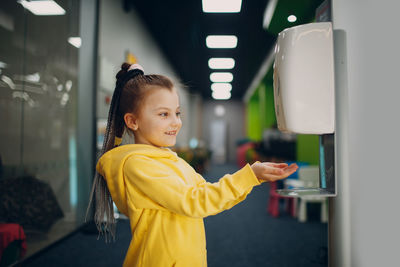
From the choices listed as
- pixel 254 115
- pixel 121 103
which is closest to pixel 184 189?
pixel 121 103

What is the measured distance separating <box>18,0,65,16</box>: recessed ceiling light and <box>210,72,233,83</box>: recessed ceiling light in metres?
6.05

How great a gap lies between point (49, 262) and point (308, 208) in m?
2.67

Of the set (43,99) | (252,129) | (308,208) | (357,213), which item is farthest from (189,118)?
(357,213)

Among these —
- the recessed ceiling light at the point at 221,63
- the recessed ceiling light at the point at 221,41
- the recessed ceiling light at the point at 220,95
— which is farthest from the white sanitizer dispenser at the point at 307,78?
the recessed ceiling light at the point at 220,95

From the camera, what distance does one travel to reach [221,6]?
3.71 meters

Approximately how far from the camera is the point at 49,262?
1.98m

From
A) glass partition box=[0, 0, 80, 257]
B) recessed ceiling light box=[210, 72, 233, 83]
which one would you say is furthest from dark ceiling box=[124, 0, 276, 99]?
glass partition box=[0, 0, 80, 257]

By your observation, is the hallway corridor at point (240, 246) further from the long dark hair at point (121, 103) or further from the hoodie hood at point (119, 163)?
the hoodie hood at point (119, 163)

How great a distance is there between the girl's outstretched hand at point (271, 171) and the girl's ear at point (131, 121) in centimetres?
43

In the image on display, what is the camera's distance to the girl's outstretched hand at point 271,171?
78 cm

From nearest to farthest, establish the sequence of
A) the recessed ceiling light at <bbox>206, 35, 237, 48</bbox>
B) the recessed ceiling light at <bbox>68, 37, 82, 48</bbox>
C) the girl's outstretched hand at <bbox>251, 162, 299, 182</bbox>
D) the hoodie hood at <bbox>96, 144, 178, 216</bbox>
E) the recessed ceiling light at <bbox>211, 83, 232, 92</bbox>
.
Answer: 1. the girl's outstretched hand at <bbox>251, 162, 299, 182</bbox>
2. the hoodie hood at <bbox>96, 144, 178, 216</bbox>
3. the recessed ceiling light at <bbox>68, 37, 82, 48</bbox>
4. the recessed ceiling light at <bbox>206, 35, 237, 48</bbox>
5. the recessed ceiling light at <bbox>211, 83, 232, 92</bbox>

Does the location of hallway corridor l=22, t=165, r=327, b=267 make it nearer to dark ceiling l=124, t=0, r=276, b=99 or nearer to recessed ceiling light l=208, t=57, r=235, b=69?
dark ceiling l=124, t=0, r=276, b=99

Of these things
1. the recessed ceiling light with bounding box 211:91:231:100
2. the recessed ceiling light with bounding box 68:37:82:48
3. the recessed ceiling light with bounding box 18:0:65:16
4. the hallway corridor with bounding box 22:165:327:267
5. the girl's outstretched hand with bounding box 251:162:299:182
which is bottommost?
the hallway corridor with bounding box 22:165:327:267

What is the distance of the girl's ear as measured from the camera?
3.19 feet
